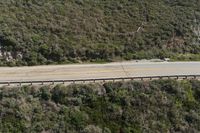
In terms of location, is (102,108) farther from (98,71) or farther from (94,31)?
(94,31)

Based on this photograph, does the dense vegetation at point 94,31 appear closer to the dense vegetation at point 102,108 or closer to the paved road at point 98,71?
the paved road at point 98,71

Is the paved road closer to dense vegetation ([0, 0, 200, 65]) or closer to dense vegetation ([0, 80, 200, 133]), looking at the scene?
dense vegetation ([0, 0, 200, 65])

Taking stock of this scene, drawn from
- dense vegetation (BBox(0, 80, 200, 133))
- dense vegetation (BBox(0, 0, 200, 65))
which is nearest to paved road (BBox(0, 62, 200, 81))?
dense vegetation (BBox(0, 0, 200, 65))

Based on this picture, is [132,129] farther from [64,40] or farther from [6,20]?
[6,20]

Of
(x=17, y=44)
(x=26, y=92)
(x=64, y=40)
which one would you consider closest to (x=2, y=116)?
(x=26, y=92)

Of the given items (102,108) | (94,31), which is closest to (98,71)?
(102,108)

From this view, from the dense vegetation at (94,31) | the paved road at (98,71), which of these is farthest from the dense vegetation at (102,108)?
the dense vegetation at (94,31)
